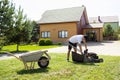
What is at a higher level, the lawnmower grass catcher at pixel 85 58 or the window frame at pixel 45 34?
the window frame at pixel 45 34

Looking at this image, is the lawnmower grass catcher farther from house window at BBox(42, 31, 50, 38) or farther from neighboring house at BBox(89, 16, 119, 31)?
neighboring house at BBox(89, 16, 119, 31)

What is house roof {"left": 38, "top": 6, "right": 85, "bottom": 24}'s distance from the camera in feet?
134

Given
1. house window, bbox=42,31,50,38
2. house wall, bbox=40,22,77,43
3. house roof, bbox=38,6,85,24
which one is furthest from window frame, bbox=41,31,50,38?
house roof, bbox=38,6,85,24

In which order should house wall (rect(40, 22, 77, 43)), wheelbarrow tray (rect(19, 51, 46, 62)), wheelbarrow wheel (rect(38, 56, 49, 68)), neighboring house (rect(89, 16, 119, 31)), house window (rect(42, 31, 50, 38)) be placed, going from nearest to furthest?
wheelbarrow tray (rect(19, 51, 46, 62)) → wheelbarrow wheel (rect(38, 56, 49, 68)) → house wall (rect(40, 22, 77, 43)) → house window (rect(42, 31, 50, 38)) → neighboring house (rect(89, 16, 119, 31))

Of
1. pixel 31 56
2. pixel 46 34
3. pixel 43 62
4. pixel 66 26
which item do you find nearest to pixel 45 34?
pixel 46 34

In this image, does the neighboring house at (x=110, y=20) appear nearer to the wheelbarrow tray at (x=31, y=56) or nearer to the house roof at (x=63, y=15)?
the house roof at (x=63, y=15)

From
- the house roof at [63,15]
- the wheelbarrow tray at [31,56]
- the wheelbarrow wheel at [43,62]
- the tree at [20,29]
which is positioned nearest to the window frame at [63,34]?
the house roof at [63,15]

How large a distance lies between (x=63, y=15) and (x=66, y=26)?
2847mm

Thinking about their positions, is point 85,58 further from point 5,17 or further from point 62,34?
point 62,34

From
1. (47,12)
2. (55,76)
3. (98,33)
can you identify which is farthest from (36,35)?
(55,76)

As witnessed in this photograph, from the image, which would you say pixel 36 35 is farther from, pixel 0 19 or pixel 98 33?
pixel 0 19

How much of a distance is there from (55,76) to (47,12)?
38.2 metres

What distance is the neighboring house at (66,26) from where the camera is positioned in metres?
40.6

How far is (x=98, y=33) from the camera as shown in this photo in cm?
4294
